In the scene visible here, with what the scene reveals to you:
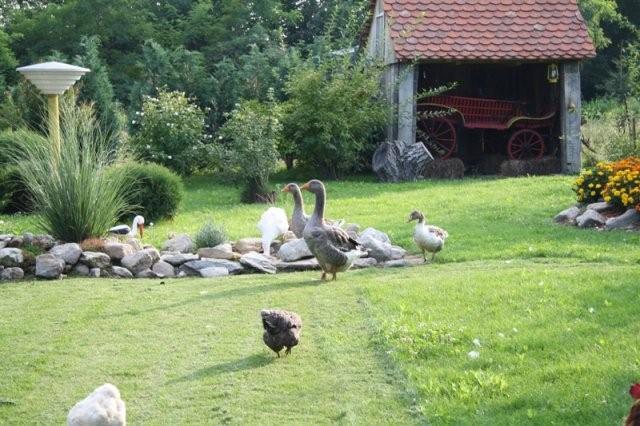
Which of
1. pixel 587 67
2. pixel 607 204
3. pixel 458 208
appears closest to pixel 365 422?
pixel 607 204

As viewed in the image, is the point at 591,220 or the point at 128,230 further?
the point at 591,220

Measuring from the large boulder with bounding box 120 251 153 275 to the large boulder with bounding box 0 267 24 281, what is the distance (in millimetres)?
1103

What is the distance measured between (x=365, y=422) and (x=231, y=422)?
768 millimetres

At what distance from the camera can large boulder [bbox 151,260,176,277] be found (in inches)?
416

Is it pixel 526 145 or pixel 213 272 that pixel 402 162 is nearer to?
pixel 526 145

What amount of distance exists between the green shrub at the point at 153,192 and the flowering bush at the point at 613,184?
6.21 m

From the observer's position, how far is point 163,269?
1062cm

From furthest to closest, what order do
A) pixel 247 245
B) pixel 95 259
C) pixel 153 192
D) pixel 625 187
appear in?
pixel 153 192 → pixel 625 187 → pixel 247 245 → pixel 95 259

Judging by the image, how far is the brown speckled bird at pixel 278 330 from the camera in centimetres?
656

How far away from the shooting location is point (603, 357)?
6242 millimetres

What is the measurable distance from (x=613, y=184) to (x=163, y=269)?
6.50 m

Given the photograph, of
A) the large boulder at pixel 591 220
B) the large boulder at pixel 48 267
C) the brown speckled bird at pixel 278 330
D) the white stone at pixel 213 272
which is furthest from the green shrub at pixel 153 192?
the brown speckled bird at pixel 278 330

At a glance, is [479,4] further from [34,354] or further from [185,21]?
[34,354]

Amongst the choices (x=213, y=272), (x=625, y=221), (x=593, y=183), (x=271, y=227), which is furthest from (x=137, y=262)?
(x=593, y=183)
